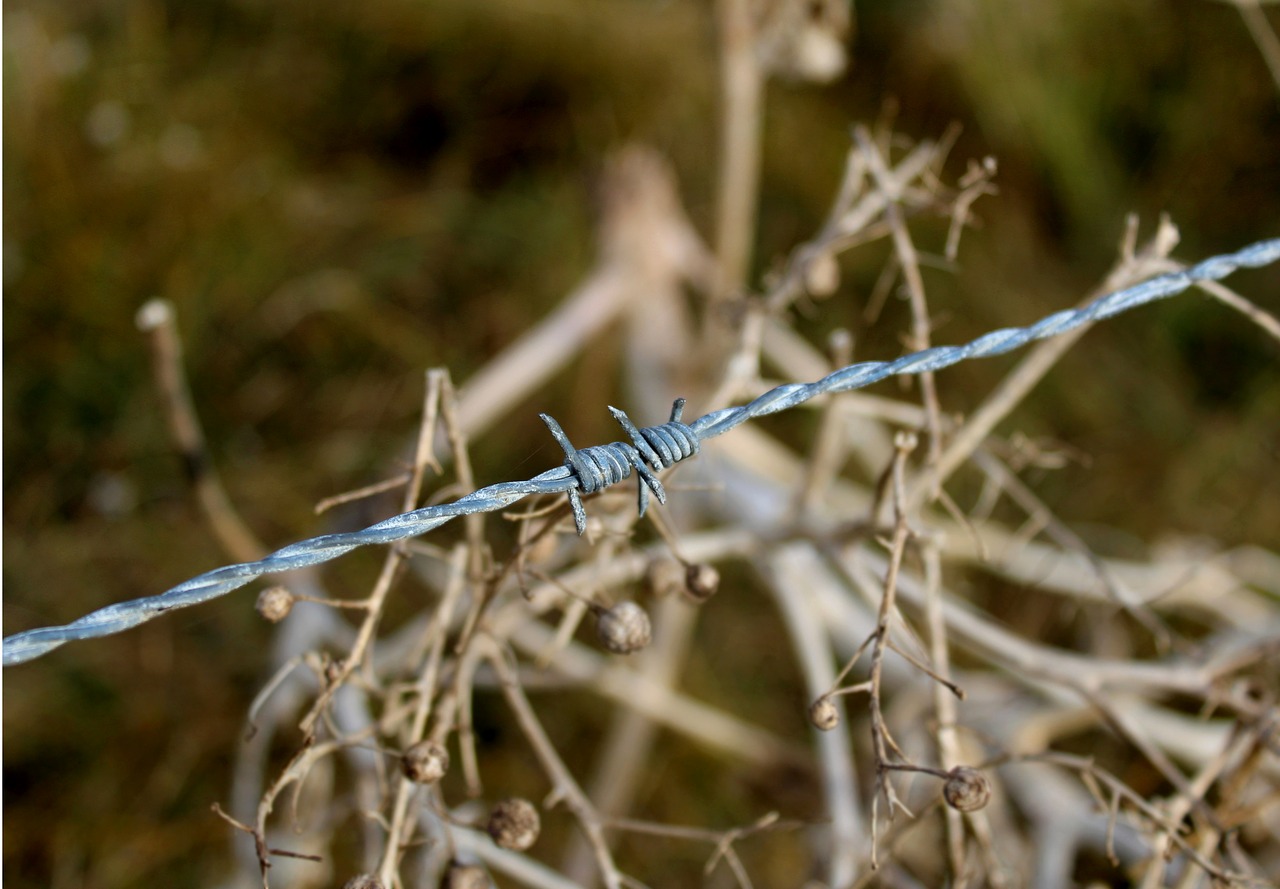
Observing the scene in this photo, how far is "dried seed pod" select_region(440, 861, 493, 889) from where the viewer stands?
1.64ft

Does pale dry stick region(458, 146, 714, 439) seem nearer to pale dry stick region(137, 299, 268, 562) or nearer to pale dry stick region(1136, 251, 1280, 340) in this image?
pale dry stick region(137, 299, 268, 562)

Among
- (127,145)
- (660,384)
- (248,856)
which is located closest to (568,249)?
(660,384)

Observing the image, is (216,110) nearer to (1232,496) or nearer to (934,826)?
(934,826)

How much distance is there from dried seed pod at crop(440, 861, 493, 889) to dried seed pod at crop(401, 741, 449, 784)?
0.07 m

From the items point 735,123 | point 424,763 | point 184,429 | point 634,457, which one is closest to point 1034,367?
point 634,457

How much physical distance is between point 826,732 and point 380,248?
1.51 m

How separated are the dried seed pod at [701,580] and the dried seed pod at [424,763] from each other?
15 cm

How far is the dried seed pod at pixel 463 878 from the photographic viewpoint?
0.50 m

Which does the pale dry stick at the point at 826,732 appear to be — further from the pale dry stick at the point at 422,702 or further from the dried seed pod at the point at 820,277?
the pale dry stick at the point at 422,702

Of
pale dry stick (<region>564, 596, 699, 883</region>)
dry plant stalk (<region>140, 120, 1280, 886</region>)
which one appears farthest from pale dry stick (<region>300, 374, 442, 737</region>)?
pale dry stick (<region>564, 596, 699, 883</region>)

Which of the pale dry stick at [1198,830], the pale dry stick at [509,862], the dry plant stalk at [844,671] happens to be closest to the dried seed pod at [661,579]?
the dry plant stalk at [844,671]

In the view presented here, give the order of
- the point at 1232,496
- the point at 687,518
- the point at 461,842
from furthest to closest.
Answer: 1. the point at 1232,496
2. the point at 687,518
3. the point at 461,842

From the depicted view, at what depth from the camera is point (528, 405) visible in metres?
2.08

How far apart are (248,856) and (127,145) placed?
1.49 meters
